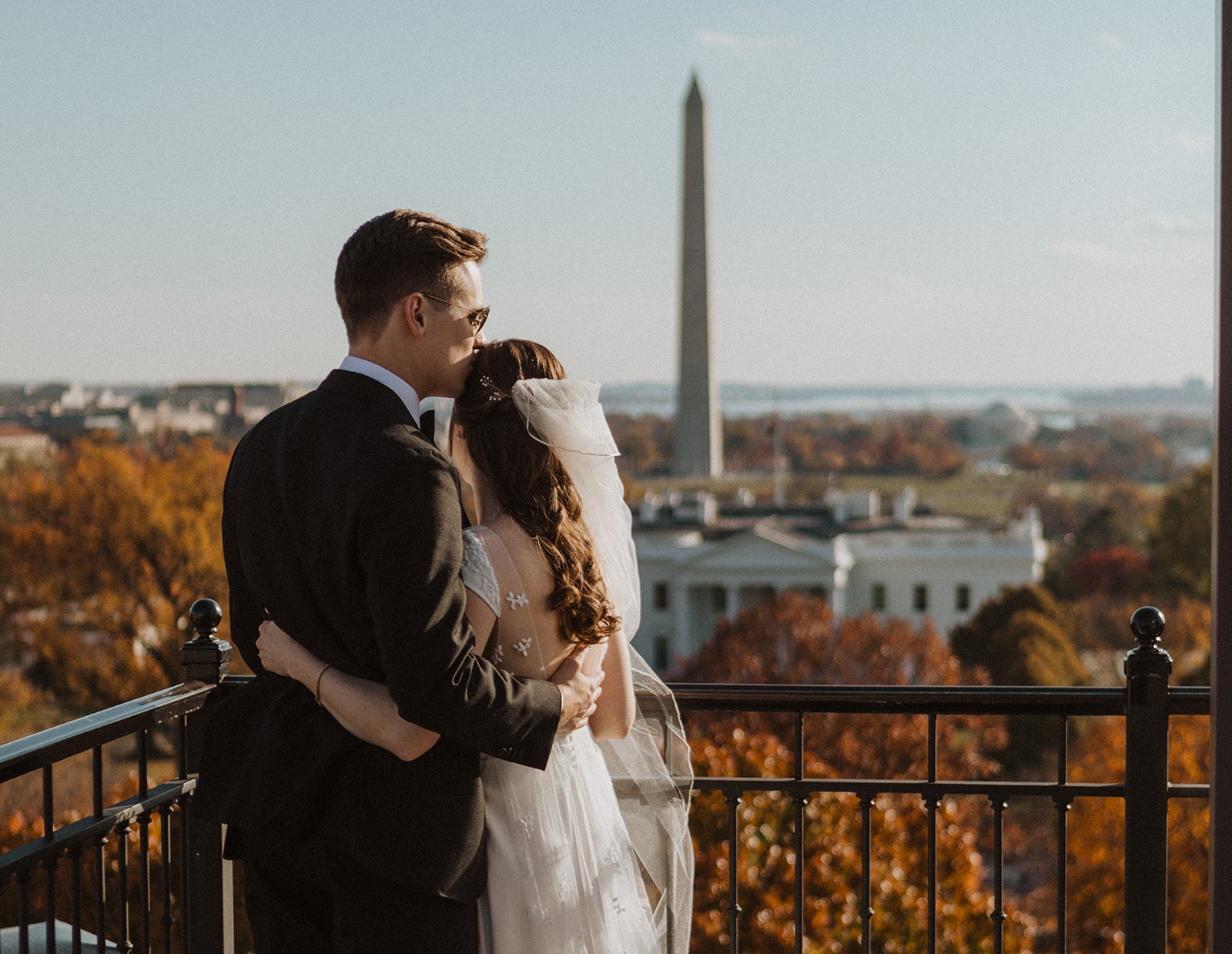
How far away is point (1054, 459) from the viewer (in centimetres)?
→ 6556

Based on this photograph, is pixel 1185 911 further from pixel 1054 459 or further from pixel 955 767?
pixel 1054 459

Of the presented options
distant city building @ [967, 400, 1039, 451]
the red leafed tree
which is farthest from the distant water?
the red leafed tree

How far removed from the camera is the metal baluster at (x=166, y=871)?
9.32 ft

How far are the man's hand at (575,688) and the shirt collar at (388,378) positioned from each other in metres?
0.46

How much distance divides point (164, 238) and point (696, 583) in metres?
23.8

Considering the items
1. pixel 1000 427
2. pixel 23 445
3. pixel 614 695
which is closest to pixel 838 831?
pixel 614 695

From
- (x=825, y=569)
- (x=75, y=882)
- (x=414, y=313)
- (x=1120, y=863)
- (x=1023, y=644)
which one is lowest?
(x=1120, y=863)

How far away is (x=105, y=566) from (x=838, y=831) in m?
25.3

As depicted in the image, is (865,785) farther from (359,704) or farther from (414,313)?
(414,313)

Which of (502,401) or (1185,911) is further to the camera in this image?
(1185,911)

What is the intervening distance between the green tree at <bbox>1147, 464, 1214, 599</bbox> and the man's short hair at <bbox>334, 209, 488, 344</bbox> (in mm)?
37952

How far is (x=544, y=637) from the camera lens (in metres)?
2.13

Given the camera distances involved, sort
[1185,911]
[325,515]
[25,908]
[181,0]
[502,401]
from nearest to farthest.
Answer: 1. [325,515]
2. [502,401]
3. [25,908]
4. [1185,911]
5. [181,0]

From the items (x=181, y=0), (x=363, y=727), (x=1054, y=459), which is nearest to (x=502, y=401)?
(x=363, y=727)
